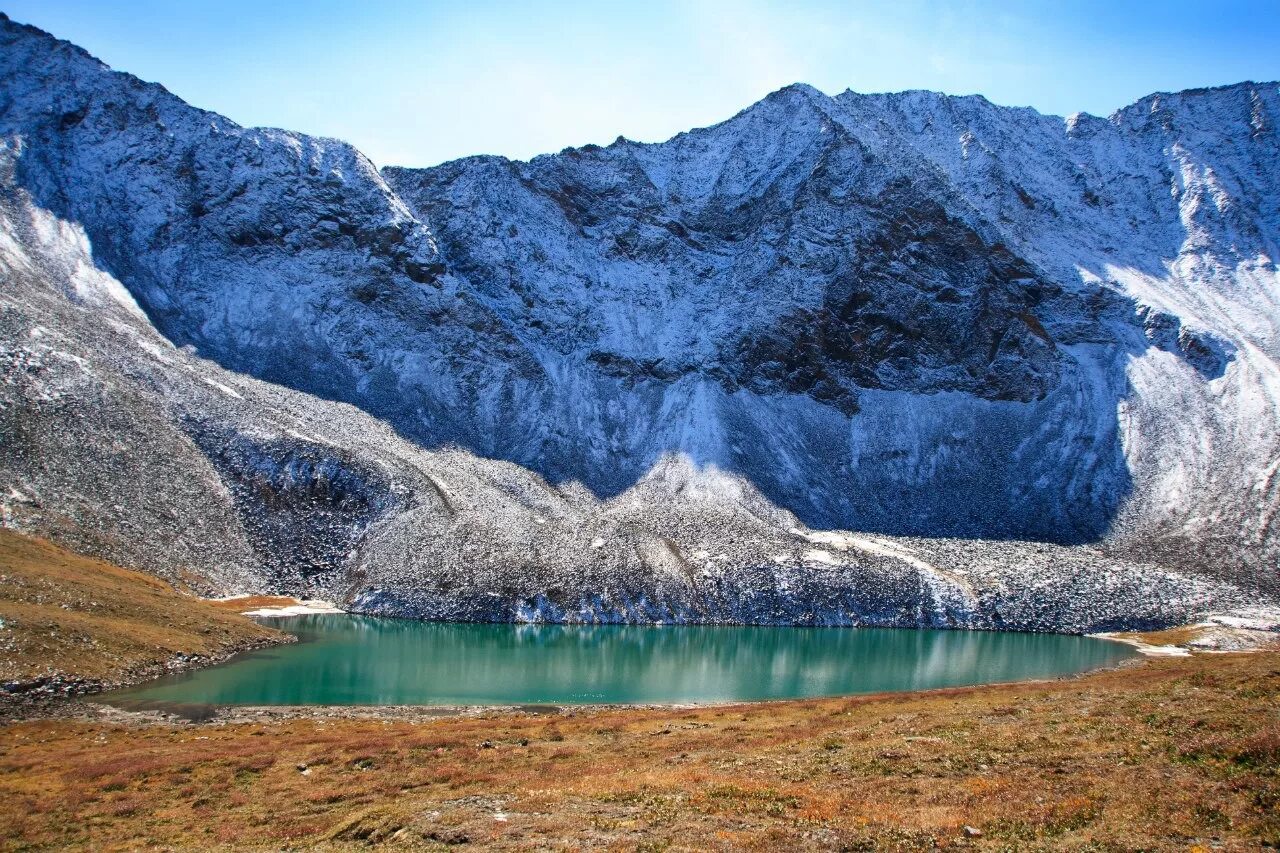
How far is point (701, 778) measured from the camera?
25422 millimetres

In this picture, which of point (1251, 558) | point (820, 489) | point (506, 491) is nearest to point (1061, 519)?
point (1251, 558)

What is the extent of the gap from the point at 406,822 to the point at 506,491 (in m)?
82.8

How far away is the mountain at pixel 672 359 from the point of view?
284 feet

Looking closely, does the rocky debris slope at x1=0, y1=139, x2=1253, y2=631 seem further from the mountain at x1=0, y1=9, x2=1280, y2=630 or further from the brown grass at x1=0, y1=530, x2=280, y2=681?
the brown grass at x1=0, y1=530, x2=280, y2=681

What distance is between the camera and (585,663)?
66.8 metres

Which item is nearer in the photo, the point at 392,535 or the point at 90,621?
the point at 90,621

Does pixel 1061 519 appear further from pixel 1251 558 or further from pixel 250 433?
pixel 250 433

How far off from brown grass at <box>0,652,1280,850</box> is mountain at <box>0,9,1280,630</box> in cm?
4292

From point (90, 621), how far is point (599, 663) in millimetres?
35042

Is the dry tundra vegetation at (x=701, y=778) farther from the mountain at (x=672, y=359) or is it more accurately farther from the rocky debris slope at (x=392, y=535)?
the mountain at (x=672, y=359)

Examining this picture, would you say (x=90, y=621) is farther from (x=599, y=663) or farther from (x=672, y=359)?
(x=672, y=359)

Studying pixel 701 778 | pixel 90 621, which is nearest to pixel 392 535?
pixel 90 621

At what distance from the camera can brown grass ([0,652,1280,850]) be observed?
18.1 metres

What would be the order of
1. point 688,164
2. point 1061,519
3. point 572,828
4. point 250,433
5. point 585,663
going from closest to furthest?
point 572,828 → point 585,663 → point 250,433 → point 1061,519 → point 688,164
